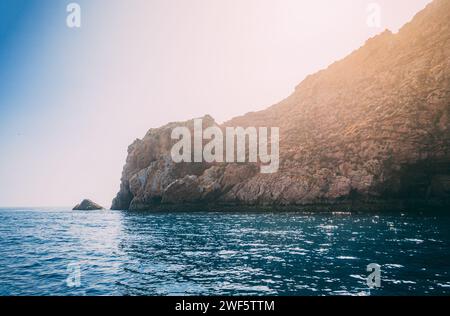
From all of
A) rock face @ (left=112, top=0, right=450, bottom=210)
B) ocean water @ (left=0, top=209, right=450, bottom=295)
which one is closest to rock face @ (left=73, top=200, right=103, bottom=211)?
rock face @ (left=112, top=0, right=450, bottom=210)

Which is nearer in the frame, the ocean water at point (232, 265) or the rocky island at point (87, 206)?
the ocean water at point (232, 265)

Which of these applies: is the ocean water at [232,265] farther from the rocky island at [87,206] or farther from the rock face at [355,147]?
the rocky island at [87,206]

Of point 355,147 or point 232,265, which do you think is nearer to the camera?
point 232,265

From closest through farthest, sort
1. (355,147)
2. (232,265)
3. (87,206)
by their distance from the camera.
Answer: (232,265), (355,147), (87,206)

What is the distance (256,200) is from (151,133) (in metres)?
51.9

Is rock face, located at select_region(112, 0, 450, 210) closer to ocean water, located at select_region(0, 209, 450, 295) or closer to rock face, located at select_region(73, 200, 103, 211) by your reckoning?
ocean water, located at select_region(0, 209, 450, 295)

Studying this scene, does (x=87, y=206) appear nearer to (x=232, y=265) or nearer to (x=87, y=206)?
(x=87, y=206)

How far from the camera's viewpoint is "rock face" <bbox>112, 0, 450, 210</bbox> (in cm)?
6762

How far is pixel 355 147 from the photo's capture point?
7662 cm

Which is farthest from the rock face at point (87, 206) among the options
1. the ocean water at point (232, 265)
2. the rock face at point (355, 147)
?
the ocean water at point (232, 265)

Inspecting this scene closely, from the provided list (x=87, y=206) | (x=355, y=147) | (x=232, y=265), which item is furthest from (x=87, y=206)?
(x=232, y=265)

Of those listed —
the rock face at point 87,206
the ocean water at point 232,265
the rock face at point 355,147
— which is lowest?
the rock face at point 87,206

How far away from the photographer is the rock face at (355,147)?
2662 inches
